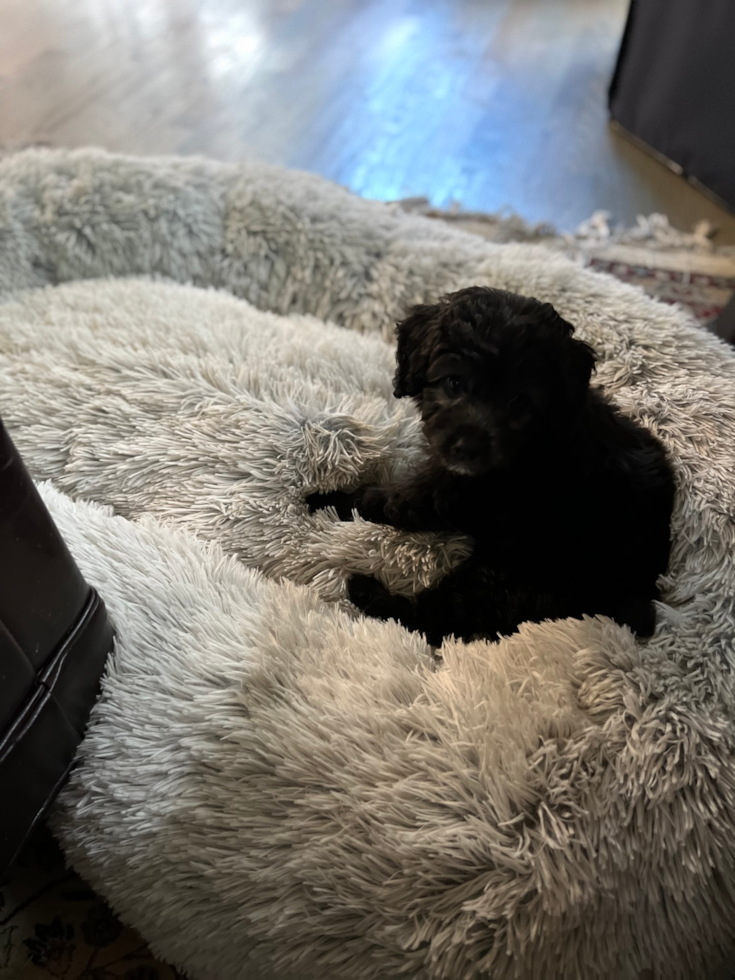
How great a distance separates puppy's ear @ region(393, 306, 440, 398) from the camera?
1.15m

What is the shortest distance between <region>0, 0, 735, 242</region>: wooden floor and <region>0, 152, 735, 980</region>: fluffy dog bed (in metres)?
1.28

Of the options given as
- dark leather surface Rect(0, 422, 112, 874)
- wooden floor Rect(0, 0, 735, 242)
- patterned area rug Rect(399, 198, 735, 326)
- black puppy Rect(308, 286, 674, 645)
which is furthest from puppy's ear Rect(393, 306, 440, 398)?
wooden floor Rect(0, 0, 735, 242)

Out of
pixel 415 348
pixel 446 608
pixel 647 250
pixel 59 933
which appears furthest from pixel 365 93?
pixel 59 933

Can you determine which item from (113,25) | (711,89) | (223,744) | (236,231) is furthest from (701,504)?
(113,25)

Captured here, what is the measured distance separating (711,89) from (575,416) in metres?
2.01

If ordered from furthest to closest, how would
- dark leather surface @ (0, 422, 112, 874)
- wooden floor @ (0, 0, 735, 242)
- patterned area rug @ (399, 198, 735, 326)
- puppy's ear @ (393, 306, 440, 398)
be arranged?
wooden floor @ (0, 0, 735, 242) < patterned area rug @ (399, 198, 735, 326) < puppy's ear @ (393, 306, 440, 398) < dark leather surface @ (0, 422, 112, 874)

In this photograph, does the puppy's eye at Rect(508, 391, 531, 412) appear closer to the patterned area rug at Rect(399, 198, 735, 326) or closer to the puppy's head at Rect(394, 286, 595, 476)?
the puppy's head at Rect(394, 286, 595, 476)

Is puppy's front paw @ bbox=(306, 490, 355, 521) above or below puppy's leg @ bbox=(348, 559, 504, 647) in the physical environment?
above

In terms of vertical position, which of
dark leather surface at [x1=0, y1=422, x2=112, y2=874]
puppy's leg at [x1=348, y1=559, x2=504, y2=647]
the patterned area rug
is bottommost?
the patterned area rug

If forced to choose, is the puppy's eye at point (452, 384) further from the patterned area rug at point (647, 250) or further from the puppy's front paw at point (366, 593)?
the patterned area rug at point (647, 250)

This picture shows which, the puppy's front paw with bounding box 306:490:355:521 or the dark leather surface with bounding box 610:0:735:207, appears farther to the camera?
the dark leather surface with bounding box 610:0:735:207

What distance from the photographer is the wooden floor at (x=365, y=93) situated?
274 cm

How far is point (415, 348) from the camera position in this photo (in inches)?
46.7

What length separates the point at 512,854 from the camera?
84cm
